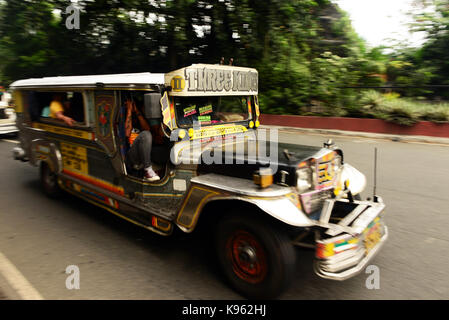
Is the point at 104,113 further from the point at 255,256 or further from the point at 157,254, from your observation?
the point at 255,256

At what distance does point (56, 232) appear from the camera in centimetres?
439

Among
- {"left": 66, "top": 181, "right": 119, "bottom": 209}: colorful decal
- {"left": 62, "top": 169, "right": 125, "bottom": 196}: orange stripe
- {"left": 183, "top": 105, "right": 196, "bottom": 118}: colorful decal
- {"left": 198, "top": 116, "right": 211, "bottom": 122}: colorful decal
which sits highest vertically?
{"left": 183, "top": 105, "right": 196, "bottom": 118}: colorful decal

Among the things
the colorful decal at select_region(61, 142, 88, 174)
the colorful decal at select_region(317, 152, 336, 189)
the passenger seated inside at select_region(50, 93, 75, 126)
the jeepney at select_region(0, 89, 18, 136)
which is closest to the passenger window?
the passenger seated inside at select_region(50, 93, 75, 126)

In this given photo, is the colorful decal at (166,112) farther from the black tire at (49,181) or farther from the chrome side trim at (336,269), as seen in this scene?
the black tire at (49,181)

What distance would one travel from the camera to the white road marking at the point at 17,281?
2977mm

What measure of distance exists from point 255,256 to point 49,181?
4.44 meters

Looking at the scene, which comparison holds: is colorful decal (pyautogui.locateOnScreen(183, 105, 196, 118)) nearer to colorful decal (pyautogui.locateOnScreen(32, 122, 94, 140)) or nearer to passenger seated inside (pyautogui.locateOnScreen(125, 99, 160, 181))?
passenger seated inside (pyautogui.locateOnScreen(125, 99, 160, 181))

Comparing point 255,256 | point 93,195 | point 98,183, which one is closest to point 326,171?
point 255,256

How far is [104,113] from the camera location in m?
4.16

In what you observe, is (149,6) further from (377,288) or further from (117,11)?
(377,288)

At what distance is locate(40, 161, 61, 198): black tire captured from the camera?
5.64 m

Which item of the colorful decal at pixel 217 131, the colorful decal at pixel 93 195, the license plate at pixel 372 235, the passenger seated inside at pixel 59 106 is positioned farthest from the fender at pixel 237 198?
the passenger seated inside at pixel 59 106

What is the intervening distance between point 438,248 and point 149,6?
42.3ft
